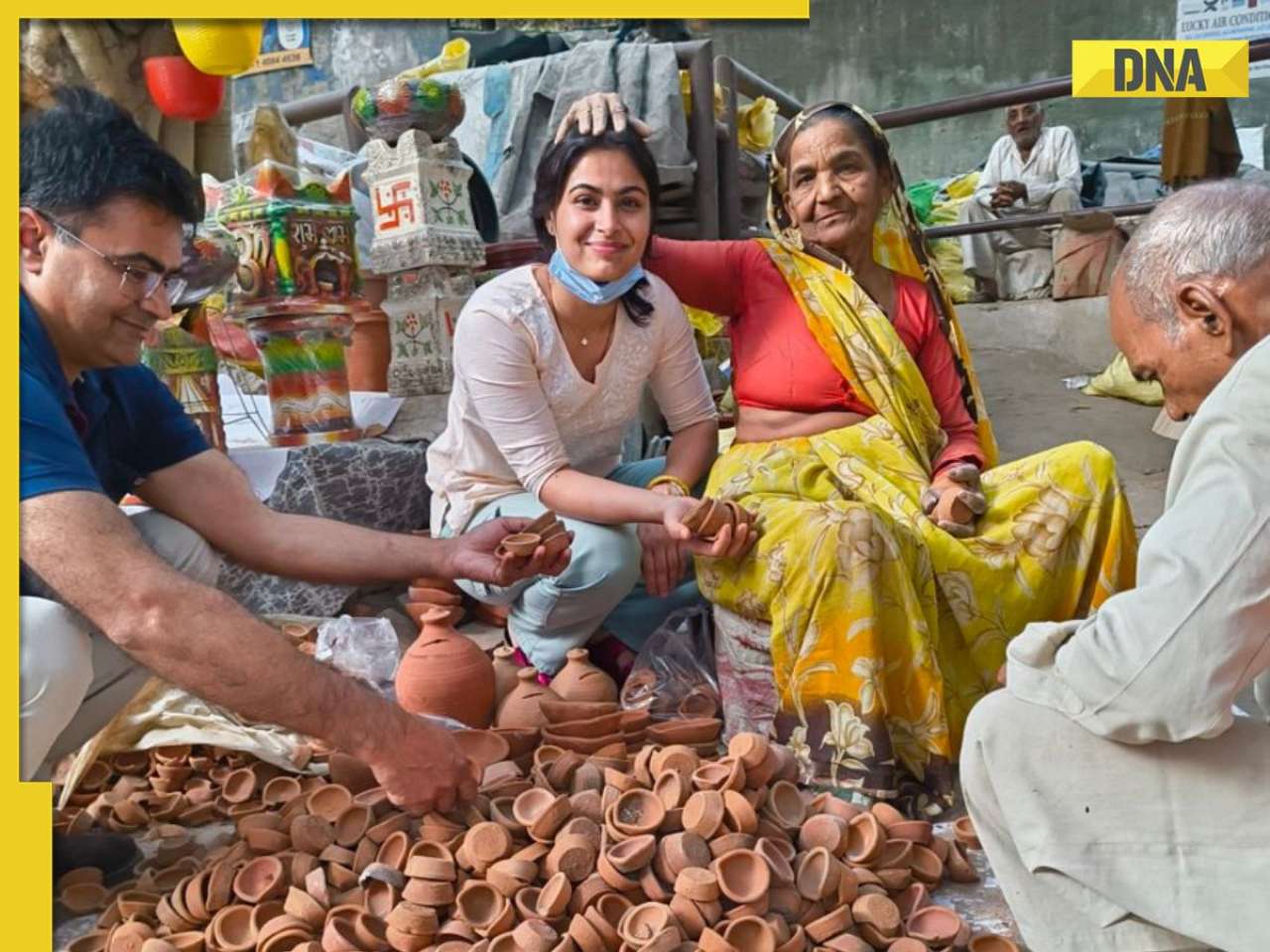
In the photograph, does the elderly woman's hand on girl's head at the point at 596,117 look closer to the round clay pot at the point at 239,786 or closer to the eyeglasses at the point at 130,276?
the eyeglasses at the point at 130,276

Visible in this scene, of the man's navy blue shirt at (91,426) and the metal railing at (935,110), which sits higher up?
the metal railing at (935,110)

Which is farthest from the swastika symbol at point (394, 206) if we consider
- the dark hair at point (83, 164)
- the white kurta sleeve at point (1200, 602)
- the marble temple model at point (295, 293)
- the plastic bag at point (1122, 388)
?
the plastic bag at point (1122, 388)

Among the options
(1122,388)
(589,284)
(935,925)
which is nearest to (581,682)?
(589,284)

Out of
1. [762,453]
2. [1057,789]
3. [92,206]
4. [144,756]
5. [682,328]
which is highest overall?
[92,206]

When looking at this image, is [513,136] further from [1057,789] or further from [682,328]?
[1057,789]

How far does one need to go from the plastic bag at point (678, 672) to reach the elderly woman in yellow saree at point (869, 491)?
132mm

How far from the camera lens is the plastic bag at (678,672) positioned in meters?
2.53

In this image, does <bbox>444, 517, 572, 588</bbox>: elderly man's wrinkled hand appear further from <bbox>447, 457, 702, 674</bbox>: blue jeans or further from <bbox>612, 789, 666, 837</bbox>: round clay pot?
<bbox>612, 789, 666, 837</bbox>: round clay pot

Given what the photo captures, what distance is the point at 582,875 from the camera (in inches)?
68.4

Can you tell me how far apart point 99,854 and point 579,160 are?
173cm

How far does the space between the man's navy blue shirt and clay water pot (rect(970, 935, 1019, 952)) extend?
1.52 m

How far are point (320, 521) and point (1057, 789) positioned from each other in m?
1.63

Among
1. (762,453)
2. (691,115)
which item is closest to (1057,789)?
(762,453)

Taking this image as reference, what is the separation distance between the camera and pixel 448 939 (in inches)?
65.6
